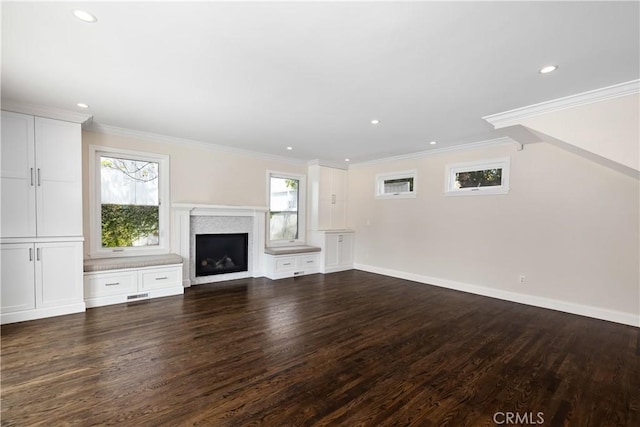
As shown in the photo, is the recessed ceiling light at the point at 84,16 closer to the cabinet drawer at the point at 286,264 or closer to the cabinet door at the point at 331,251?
the cabinet drawer at the point at 286,264

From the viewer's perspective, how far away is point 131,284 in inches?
166

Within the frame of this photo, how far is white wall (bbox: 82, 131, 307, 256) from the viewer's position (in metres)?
4.46

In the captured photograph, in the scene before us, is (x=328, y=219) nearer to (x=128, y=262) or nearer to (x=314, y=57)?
(x=128, y=262)

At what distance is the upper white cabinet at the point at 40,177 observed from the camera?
3.41 metres

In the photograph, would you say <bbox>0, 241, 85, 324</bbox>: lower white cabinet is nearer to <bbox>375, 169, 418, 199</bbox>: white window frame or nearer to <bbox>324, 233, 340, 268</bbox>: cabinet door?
<bbox>324, 233, 340, 268</bbox>: cabinet door

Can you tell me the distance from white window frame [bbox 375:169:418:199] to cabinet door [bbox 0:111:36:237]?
5882 millimetres

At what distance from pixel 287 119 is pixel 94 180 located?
314 cm

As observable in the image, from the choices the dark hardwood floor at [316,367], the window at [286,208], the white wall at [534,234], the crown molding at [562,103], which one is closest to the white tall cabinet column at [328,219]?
the window at [286,208]

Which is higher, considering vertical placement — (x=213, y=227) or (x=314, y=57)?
(x=314, y=57)

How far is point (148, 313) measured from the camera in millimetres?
3734

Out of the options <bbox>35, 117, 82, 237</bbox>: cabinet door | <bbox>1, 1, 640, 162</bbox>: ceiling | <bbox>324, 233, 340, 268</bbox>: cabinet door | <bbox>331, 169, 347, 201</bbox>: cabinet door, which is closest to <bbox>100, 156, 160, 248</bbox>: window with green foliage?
<bbox>35, 117, 82, 237</bbox>: cabinet door

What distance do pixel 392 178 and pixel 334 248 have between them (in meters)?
2.12
